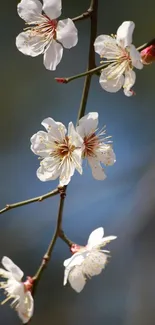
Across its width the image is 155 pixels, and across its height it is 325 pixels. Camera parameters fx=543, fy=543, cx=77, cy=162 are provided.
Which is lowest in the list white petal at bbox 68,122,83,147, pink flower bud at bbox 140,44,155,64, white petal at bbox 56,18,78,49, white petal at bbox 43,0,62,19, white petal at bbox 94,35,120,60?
white petal at bbox 68,122,83,147

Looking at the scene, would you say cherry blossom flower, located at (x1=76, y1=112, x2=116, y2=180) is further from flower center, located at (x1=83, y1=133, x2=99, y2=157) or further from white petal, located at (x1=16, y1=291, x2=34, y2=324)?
white petal, located at (x1=16, y1=291, x2=34, y2=324)

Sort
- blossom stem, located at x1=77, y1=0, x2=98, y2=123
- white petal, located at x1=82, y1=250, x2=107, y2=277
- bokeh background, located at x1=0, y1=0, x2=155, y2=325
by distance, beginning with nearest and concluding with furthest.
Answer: blossom stem, located at x1=77, y1=0, x2=98, y2=123
white petal, located at x1=82, y1=250, x2=107, y2=277
bokeh background, located at x1=0, y1=0, x2=155, y2=325

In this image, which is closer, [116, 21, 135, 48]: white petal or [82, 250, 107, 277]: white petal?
[116, 21, 135, 48]: white petal

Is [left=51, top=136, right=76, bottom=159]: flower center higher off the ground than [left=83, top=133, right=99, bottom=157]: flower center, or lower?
higher

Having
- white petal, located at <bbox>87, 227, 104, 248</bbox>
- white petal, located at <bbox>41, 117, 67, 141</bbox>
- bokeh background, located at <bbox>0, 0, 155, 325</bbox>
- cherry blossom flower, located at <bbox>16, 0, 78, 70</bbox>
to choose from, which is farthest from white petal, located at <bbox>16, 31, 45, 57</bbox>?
bokeh background, located at <bbox>0, 0, 155, 325</bbox>

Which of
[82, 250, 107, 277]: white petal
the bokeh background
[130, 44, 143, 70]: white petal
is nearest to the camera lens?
[130, 44, 143, 70]: white petal

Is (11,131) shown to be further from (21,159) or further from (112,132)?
(112,132)
